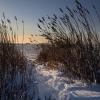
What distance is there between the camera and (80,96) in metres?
2.60

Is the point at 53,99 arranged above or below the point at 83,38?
below

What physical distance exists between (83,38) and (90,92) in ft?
3.76

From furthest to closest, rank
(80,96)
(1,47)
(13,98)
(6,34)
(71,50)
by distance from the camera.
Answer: (71,50), (6,34), (1,47), (80,96), (13,98)

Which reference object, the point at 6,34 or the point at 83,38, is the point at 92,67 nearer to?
the point at 83,38

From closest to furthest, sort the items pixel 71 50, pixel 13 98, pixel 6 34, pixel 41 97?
pixel 13 98, pixel 41 97, pixel 6 34, pixel 71 50

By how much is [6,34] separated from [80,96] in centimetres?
153

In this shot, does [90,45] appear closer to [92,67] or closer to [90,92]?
[92,67]

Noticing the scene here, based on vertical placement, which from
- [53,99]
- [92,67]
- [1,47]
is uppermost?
[1,47]

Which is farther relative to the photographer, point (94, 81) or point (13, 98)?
point (94, 81)

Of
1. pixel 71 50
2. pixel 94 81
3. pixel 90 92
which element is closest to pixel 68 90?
Result: pixel 90 92

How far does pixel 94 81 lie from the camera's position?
3.39m

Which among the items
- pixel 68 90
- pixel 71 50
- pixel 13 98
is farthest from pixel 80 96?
pixel 71 50

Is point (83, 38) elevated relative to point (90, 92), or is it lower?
elevated

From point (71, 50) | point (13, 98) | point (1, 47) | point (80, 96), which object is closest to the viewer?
point (13, 98)
